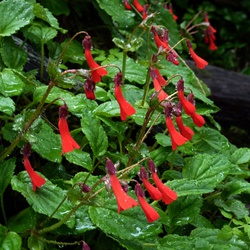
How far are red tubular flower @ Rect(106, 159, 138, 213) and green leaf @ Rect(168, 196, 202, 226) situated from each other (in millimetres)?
536

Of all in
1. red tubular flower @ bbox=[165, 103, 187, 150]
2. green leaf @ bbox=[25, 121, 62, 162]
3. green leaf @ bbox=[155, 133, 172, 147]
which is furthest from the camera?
green leaf @ bbox=[155, 133, 172, 147]

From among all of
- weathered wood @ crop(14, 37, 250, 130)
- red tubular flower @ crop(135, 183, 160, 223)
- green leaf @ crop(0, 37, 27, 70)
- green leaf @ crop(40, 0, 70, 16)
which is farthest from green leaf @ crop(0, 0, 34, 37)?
weathered wood @ crop(14, 37, 250, 130)

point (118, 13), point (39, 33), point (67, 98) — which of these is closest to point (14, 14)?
point (39, 33)

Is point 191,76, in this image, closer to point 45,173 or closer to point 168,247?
point 45,173

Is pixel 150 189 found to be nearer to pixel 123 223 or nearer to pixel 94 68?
pixel 123 223

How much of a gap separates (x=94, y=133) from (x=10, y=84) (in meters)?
0.36

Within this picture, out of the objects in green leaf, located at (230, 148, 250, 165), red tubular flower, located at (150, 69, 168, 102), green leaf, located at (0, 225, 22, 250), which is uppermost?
red tubular flower, located at (150, 69, 168, 102)

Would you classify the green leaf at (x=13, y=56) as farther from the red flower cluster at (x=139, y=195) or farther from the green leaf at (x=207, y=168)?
the red flower cluster at (x=139, y=195)

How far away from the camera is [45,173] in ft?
7.22

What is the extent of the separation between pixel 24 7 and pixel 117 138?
2.32ft

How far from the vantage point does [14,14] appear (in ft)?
7.70

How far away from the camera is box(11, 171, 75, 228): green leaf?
1.79 meters

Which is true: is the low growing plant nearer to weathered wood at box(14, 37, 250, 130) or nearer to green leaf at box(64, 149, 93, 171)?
green leaf at box(64, 149, 93, 171)

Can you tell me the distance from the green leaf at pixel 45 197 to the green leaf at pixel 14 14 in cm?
73
